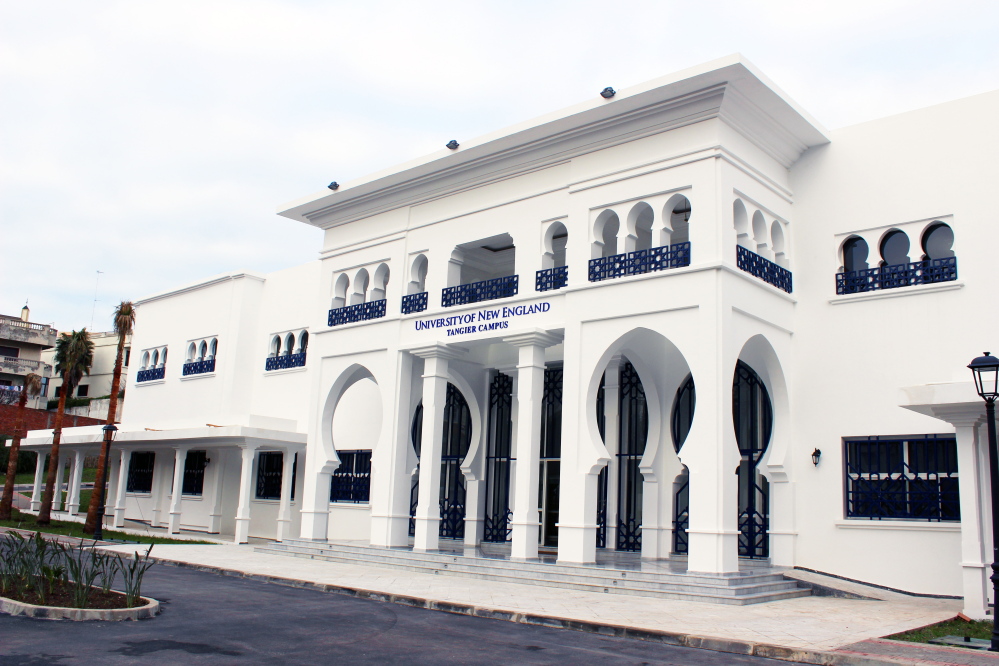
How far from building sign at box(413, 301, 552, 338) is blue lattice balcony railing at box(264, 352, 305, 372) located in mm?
8494

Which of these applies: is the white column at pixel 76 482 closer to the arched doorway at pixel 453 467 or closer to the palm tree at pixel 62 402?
the palm tree at pixel 62 402

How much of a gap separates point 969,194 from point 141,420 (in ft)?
95.6

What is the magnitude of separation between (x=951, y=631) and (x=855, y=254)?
8097 millimetres

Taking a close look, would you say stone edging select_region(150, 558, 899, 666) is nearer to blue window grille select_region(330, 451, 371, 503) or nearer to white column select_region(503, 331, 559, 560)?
white column select_region(503, 331, 559, 560)

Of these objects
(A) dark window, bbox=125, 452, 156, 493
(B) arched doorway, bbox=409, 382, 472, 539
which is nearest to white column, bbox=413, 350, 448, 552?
(B) arched doorway, bbox=409, 382, 472, 539

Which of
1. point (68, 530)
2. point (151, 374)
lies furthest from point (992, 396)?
point (151, 374)

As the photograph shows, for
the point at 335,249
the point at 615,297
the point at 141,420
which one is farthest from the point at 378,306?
the point at 141,420

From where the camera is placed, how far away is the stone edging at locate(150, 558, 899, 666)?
888 cm

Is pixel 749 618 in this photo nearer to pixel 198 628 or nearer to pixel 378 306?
pixel 198 628

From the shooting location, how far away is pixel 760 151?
1670 cm

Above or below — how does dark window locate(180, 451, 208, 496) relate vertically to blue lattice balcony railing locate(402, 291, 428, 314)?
below

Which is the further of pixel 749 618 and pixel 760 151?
pixel 760 151

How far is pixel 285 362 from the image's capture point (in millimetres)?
27750

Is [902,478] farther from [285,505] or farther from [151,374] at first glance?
[151,374]
